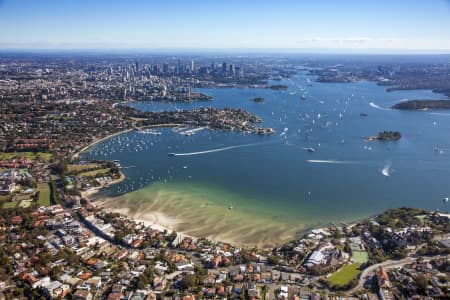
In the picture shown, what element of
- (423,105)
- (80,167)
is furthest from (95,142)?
(423,105)

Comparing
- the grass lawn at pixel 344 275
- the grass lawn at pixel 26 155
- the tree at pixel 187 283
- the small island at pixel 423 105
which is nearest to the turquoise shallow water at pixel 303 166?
the grass lawn at pixel 26 155

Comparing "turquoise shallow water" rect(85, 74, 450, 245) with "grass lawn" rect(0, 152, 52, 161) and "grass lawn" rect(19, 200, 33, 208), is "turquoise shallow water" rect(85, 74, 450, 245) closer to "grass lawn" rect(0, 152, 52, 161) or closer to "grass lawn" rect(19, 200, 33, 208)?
"grass lawn" rect(0, 152, 52, 161)

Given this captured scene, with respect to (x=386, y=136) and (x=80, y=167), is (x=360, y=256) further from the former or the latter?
(x=386, y=136)

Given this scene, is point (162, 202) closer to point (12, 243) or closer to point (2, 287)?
point (12, 243)

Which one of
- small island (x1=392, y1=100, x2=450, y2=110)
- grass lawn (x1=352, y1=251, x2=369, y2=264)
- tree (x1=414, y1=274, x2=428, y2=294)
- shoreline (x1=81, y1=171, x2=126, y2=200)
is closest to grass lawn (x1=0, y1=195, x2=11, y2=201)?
shoreline (x1=81, y1=171, x2=126, y2=200)

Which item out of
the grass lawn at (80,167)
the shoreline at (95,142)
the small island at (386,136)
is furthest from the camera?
the small island at (386,136)

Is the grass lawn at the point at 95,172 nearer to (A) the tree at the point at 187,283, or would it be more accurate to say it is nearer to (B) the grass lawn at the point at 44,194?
(B) the grass lawn at the point at 44,194
